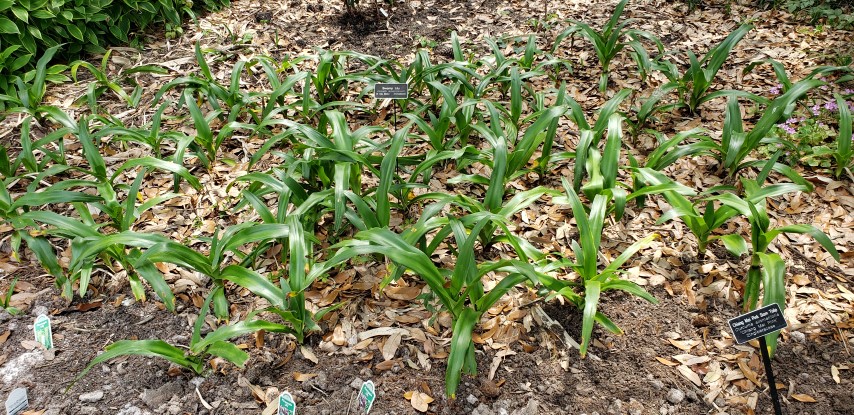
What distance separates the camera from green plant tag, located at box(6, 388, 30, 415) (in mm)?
1782

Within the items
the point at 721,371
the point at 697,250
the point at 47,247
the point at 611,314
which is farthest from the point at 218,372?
the point at 697,250

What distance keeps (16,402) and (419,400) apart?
1.33m

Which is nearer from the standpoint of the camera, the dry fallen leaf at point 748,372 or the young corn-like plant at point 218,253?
the dry fallen leaf at point 748,372

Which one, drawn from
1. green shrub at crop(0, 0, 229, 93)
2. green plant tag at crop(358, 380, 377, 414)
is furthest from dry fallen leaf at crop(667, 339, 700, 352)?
green shrub at crop(0, 0, 229, 93)

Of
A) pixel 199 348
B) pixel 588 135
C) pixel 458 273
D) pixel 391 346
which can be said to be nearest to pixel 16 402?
pixel 199 348

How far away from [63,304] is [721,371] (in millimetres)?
2697

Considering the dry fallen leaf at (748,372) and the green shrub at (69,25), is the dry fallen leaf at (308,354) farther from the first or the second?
the green shrub at (69,25)

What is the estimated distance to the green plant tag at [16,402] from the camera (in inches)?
70.2

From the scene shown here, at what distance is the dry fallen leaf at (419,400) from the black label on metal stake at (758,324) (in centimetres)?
101

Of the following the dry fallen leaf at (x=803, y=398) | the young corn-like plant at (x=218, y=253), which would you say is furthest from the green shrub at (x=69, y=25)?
the dry fallen leaf at (x=803, y=398)

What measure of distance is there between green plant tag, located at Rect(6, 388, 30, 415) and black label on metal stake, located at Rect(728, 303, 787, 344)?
2244 millimetres

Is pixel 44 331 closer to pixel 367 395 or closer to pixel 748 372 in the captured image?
pixel 367 395

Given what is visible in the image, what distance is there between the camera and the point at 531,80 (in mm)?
3744

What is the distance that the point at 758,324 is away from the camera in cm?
161
